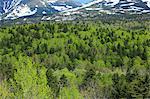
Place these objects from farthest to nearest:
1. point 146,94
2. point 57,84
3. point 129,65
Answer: point 129,65, point 57,84, point 146,94

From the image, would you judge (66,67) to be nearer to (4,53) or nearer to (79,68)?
(79,68)

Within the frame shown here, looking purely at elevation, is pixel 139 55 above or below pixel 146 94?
below

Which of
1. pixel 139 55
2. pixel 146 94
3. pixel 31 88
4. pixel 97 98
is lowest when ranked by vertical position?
pixel 139 55

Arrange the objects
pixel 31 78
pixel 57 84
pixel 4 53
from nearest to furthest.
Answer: pixel 31 78 < pixel 57 84 < pixel 4 53

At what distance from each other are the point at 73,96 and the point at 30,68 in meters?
16.9

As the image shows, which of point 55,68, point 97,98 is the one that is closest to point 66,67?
point 55,68

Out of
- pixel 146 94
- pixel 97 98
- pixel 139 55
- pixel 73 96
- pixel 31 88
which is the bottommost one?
pixel 139 55

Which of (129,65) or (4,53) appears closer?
(129,65)

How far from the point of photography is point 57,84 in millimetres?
115000

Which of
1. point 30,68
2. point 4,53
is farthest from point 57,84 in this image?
point 4,53

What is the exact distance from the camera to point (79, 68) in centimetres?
17938

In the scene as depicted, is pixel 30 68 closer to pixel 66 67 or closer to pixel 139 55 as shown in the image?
pixel 66 67

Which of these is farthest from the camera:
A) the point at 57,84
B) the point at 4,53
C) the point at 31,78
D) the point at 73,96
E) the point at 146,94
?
the point at 4,53

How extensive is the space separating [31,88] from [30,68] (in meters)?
2.82
